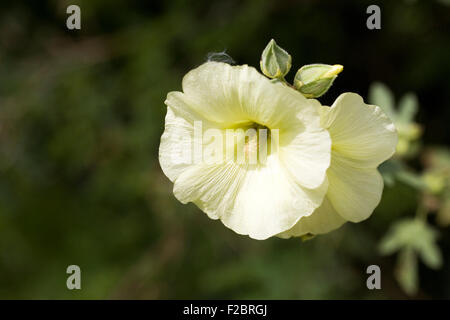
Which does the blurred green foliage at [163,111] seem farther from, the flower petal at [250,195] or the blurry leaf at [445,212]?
the flower petal at [250,195]

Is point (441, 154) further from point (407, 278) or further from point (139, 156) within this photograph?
point (139, 156)

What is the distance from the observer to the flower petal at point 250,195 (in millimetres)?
1075

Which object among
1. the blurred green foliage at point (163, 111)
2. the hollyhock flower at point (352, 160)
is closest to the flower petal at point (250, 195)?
the hollyhock flower at point (352, 160)

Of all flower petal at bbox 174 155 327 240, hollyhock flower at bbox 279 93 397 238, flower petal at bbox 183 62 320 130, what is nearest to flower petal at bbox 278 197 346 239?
hollyhock flower at bbox 279 93 397 238

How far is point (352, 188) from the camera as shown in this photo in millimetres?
1148

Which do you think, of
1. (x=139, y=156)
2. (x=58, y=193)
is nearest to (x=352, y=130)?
(x=139, y=156)

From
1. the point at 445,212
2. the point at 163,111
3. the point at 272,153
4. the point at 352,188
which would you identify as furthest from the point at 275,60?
the point at 163,111

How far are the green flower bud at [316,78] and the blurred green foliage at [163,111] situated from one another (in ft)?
4.97

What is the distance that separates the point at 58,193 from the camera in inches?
137

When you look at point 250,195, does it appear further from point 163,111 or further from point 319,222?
point 163,111

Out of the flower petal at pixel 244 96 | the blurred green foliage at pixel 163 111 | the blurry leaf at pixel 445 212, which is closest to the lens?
the flower petal at pixel 244 96

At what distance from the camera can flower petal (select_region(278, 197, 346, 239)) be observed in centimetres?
119

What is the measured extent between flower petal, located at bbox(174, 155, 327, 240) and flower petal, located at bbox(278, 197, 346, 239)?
117 mm
